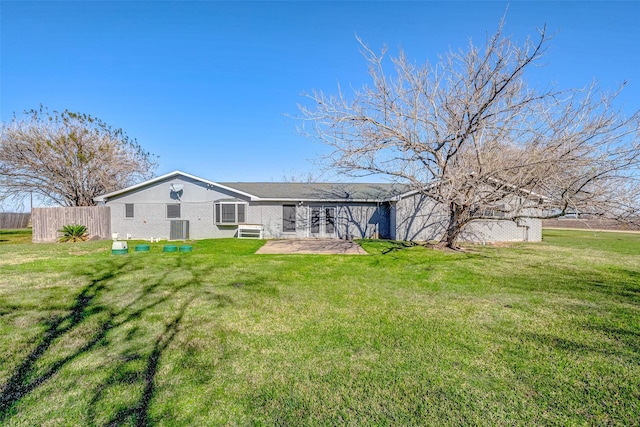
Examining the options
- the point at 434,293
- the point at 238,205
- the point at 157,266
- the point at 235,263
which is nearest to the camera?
the point at 434,293

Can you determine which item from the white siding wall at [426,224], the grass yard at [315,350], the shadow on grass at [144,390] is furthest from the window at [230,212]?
the shadow on grass at [144,390]

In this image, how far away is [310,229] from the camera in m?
16.6

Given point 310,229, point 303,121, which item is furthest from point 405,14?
point 310,229

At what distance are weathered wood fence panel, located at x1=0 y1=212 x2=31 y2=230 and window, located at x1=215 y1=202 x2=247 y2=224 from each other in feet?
82.9

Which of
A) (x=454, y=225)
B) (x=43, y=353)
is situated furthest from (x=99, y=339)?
(x=454, y=225)

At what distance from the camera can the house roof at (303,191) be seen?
16.0 metres

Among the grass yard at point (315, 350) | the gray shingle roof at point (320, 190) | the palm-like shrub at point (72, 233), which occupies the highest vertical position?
the gray shingle roof at point (320, 190)

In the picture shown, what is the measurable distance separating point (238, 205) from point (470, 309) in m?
13.2

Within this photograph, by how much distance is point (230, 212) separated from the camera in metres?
16.1

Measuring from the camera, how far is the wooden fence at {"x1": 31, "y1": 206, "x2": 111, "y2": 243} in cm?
1559

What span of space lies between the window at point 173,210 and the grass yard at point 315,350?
29.8 feet

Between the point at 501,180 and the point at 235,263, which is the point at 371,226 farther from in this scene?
the point at 235,263

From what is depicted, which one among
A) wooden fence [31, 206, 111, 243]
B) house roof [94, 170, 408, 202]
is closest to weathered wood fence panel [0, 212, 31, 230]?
wooden fence [31, 206, 111, 243]

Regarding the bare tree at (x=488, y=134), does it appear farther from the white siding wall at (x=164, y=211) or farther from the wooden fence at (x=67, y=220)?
the wooden fence at (x=67, y=220)
